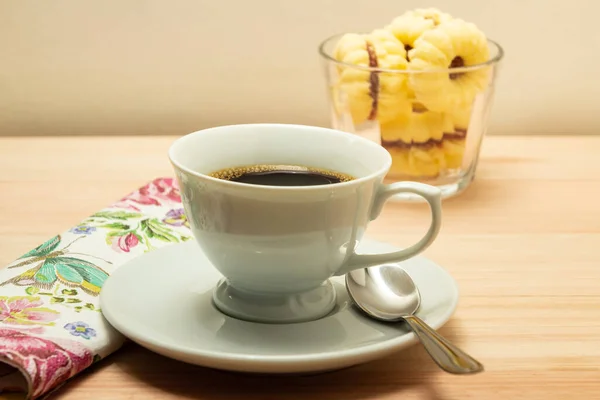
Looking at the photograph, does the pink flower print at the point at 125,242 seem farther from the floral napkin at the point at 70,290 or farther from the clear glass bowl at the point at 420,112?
the clear glass bowl at the point at 420,112

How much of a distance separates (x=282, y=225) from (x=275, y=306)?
6 centimetres

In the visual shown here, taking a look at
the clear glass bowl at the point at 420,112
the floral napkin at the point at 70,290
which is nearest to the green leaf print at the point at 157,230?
the floral napkin at the point at 70,290

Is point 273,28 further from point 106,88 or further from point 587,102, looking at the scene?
point 587,102

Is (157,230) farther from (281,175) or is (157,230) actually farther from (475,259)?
(475,259)

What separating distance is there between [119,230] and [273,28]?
46 centimetres

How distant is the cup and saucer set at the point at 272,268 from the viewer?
0.46 m

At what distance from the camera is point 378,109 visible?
2.55ft

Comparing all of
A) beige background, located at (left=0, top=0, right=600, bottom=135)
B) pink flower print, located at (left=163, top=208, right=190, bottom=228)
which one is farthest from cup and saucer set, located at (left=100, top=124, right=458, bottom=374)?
beige background, located at (left=0, top=0, right=600, bottom=135)

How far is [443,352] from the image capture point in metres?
0.44

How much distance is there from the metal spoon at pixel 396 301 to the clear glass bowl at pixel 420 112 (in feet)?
0.83

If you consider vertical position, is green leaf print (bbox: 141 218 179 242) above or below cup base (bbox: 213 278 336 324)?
below

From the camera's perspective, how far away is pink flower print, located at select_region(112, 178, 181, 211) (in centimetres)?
72

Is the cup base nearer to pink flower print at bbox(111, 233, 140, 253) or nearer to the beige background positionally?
pink flower print at bbox(111, 233, 140, 253)

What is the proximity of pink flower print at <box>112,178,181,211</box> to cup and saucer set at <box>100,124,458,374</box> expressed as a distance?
0.15m
